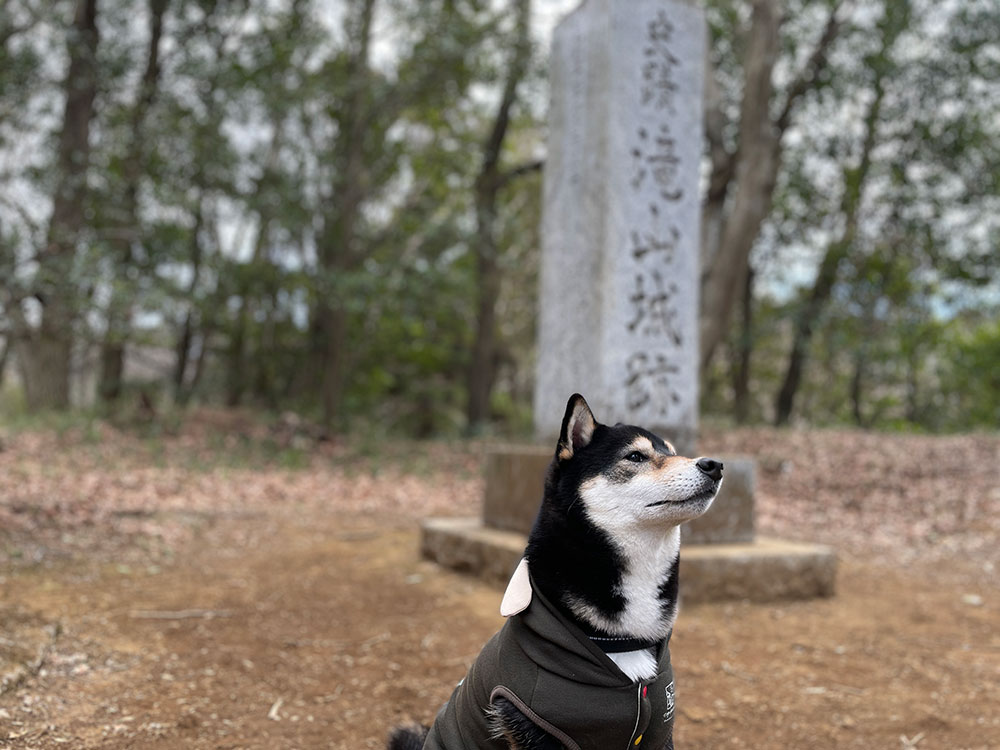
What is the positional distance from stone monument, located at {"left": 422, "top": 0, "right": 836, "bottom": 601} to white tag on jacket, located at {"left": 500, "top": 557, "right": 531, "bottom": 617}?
3.29 m

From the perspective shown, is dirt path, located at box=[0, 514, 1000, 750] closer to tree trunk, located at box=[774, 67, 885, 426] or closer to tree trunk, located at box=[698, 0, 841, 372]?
tree trunk, located at box=[698, 0, 841, 372]

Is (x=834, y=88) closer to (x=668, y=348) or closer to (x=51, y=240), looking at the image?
(x=668, y=348)

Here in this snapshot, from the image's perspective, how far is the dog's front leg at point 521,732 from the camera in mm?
2133

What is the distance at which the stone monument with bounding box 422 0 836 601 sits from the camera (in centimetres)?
590

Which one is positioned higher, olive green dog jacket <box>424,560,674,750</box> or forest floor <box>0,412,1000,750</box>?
olive green dog jacket <box>424,560,674,750</box>

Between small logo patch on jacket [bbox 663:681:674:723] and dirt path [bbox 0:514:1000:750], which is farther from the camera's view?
dirt path [bbox 0:514:1000:750]

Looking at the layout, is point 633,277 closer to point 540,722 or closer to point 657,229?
point 657,229

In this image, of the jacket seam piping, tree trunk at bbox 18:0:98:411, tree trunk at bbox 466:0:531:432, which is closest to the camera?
the jacket seam piping

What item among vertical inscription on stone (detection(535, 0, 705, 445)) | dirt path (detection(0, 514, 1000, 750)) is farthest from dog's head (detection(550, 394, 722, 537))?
vertical inscription on stone (detection(535, 0, 705, 445))

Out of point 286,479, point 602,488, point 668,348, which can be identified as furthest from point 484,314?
point 602,488

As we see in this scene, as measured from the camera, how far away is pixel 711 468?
7.52 feet

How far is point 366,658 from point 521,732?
7.93 feet

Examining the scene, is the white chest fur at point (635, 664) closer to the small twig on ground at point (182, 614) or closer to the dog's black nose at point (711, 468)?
the dog's black nose at point (711, 468)

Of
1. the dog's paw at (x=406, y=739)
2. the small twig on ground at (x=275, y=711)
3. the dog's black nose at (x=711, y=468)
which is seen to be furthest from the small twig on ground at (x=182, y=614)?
the dog's black nose at (x=711, y=468)
